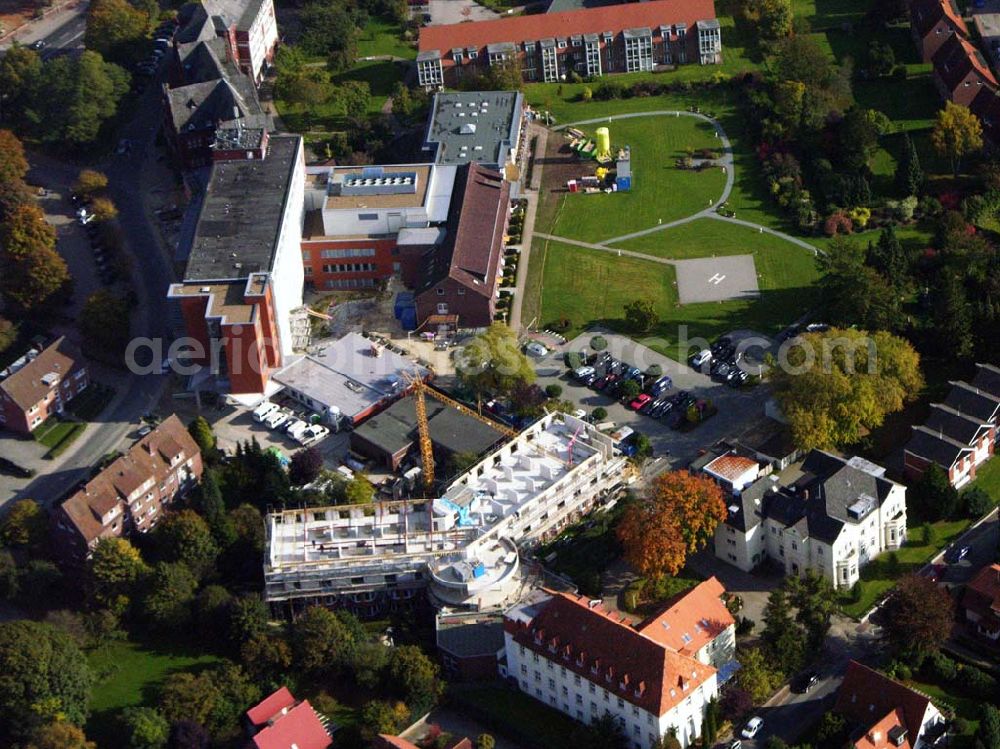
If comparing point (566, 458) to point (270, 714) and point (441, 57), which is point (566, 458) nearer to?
point (270, 714)

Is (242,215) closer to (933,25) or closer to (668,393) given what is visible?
(668,393)

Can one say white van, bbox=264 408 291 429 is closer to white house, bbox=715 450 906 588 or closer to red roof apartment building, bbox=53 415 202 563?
red roof apartment building, bbox=53 415 202 563

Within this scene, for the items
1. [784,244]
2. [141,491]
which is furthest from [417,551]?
[784,244]

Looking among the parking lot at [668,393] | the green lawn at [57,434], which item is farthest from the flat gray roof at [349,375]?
the green lawn at [57,434]

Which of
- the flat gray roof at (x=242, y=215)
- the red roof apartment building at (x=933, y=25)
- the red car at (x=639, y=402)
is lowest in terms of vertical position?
the red car at (x=639, y=402)

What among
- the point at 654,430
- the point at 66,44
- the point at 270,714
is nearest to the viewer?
the point at 270,714

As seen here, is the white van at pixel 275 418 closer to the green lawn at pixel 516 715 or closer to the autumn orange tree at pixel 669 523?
the autumn orange tree at pixel 669 523
